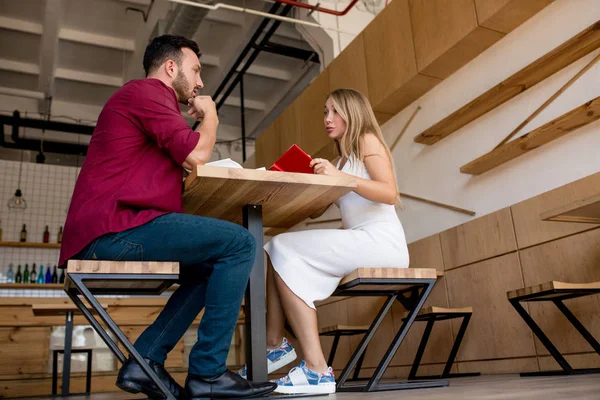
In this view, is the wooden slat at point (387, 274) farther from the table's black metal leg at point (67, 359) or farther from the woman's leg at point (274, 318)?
the table's black metal leg at point (67, 359)

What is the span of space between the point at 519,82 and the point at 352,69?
161cm

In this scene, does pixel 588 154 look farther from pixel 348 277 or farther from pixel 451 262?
pixel 348 277

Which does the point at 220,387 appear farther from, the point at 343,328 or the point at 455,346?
the point at 343,328

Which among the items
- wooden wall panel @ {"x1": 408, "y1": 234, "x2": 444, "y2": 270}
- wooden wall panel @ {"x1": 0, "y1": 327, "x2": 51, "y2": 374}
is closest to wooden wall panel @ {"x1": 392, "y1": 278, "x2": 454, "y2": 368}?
wooden wall panel @ {"x1": 408, "y1": 234, "x2": 444, "y2": 270}

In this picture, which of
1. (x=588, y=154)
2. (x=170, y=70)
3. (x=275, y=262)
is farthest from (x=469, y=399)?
(x=588, y=154)

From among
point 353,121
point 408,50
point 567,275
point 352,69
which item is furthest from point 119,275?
point 352,69

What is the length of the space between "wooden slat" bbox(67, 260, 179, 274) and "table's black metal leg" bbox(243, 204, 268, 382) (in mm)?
272

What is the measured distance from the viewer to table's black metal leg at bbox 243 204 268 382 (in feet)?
5.20

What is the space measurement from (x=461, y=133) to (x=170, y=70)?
215 cm

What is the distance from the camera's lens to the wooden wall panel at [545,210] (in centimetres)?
254

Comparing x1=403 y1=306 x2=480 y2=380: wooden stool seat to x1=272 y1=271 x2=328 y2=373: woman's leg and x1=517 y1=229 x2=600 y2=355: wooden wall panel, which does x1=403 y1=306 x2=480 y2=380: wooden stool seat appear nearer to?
x1=517 y1=229 x2=600 y2=355: wooden wall panel

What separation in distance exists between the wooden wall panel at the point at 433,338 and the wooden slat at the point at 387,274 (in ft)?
5.22

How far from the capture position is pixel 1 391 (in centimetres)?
470

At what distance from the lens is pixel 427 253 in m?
3.46
